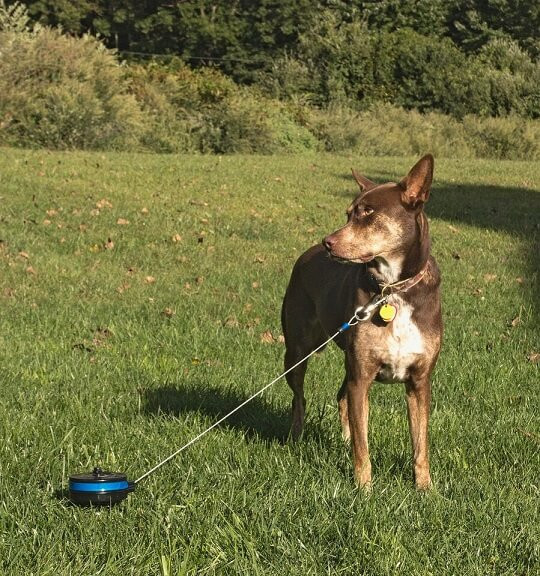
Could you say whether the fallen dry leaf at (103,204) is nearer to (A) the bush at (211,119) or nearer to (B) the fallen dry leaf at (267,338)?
(B) the fallen dry leaf at (267,338)

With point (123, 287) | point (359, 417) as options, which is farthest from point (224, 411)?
point (123, 287)

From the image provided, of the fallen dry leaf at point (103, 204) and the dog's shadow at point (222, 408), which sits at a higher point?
the dog's shadow at point (222, 408)

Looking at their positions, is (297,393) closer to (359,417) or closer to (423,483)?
(359,417)

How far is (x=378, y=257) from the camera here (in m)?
4.16

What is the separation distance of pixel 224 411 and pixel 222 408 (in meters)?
0.06

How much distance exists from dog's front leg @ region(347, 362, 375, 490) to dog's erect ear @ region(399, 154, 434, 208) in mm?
817

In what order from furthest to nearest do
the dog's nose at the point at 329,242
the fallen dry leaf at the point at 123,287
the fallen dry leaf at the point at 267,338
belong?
the fallen dry leaf at the point at 123,287 < the fallen dry leaf at the point at 267,338 < the dog's nose at the point at 329,242

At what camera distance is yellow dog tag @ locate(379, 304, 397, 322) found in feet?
13.4

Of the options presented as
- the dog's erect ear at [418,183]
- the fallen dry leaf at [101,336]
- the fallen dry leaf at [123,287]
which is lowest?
the fallen dry leaf at [123,287]

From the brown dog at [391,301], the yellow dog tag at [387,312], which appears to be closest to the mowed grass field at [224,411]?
the brown dog at [391,301]

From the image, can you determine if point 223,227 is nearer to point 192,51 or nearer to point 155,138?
point 155,138

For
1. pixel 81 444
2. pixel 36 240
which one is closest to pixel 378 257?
pixel 81 444

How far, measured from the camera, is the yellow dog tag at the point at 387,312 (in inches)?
161

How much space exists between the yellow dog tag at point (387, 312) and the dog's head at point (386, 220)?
240mm
